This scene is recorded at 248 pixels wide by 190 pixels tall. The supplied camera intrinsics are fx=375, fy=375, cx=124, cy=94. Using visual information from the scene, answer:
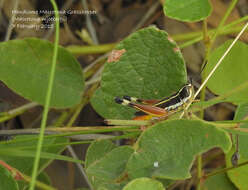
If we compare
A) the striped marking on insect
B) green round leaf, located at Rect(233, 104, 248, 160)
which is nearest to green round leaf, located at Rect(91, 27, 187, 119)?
the striped marking on insect

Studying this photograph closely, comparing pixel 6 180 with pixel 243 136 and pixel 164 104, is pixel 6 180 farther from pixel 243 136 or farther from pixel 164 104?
pixel 243 136

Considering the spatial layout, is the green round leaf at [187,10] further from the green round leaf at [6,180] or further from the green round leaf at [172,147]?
the green round leaf at [6,180]

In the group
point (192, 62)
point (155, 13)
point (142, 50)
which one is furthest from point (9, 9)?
point (142, 50)

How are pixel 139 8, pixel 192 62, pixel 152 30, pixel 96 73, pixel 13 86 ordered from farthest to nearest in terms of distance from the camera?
pixel 139 8, pixel 192 62, pixel 96 73, pixel 13 86, pixel 152 30

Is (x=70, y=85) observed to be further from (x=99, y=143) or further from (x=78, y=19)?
(x=78, y=19)

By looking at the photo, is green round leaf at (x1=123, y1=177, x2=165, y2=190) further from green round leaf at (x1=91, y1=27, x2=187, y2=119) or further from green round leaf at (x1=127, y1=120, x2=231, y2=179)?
green round leaf at (x1=91, y1=27, x2=187, y2=119)

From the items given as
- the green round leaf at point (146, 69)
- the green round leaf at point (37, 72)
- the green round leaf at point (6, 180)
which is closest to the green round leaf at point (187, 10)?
the green round leaf at point (146, 69)

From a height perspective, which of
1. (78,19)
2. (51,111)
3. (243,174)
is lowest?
(243,174)
